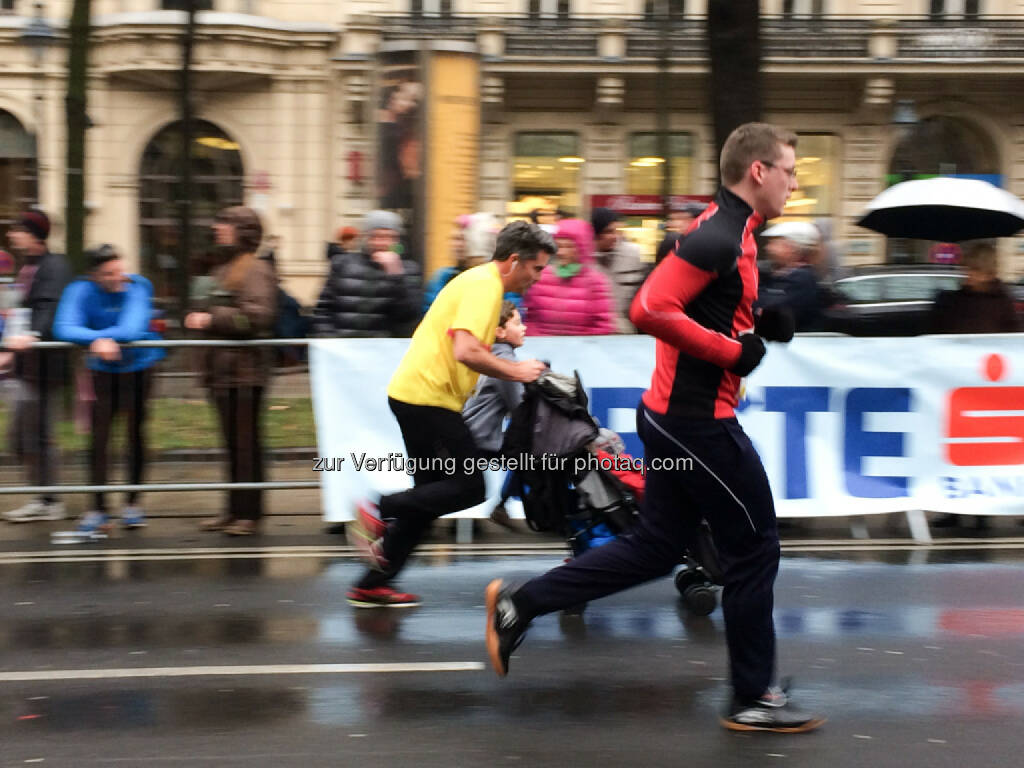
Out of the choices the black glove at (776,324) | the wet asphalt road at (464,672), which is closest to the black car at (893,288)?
the wet asphalt road at (464,672)

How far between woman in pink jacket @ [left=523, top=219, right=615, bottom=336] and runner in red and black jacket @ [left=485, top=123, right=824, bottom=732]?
410 centimetres

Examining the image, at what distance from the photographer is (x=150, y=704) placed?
4.93m

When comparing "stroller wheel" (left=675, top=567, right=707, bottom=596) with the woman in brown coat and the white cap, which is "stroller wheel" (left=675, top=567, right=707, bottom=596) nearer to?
the woman in brown coat

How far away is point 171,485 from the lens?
863cm

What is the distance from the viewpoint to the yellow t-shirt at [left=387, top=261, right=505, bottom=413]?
5906mm

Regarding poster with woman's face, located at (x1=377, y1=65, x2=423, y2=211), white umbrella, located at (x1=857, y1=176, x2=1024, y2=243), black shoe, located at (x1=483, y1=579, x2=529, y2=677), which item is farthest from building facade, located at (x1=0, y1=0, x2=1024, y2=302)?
black shoe, located at (x1=483, y1=579, x2=529, y2=677)

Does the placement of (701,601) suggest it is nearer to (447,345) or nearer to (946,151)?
(447,345)

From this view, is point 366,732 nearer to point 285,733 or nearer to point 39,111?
point 285,733

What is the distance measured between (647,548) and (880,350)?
401 cm

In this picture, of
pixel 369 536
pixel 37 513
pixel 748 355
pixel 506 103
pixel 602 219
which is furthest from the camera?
pixel 506 103

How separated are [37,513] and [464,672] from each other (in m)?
4.51

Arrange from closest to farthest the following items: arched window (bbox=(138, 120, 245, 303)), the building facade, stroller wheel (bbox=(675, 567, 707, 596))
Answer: stroller wheel (bbox=(675, 567, 707, 596)) < the building facade < arched window (bbox=(138, 120, 245, 303))

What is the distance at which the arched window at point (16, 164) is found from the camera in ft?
85.0

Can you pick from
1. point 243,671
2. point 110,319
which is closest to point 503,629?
point 243,671
